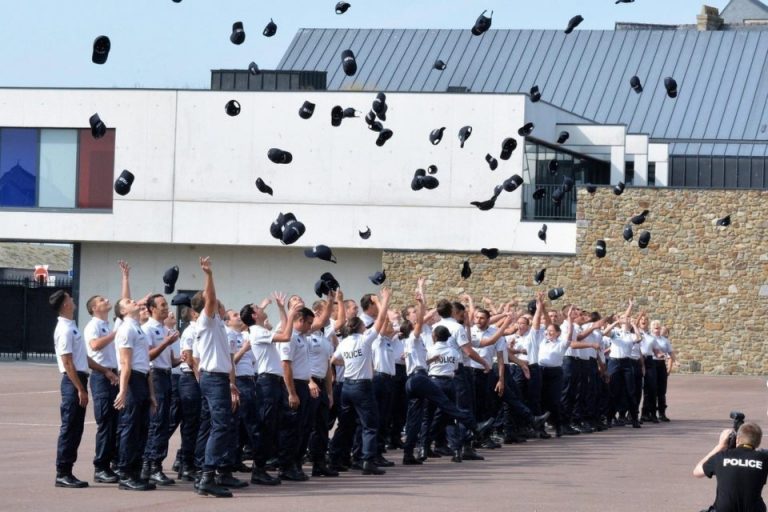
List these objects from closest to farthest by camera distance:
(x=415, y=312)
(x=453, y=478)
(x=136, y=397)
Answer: (x=136, y=397) → (x=453, y=478) → (x=415, y=312)

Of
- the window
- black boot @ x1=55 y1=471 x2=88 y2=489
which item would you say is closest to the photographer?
black boot @ x1=55 y1=471 x2=88 y2=489

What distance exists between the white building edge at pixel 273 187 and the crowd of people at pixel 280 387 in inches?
884

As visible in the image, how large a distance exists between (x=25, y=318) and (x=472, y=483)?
31.7m

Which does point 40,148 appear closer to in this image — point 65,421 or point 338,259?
point 338,259

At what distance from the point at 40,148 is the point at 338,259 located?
9.78 metres

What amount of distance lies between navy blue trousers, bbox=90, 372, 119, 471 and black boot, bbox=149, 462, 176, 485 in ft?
1.52

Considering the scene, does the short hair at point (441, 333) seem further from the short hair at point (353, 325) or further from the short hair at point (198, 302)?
the short hair at point (198, 302)

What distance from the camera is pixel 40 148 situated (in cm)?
4709

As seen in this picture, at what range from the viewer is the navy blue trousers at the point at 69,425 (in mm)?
14641

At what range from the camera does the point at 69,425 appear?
48.1 feet

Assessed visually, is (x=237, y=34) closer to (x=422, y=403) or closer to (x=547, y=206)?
(x=422, y=403)

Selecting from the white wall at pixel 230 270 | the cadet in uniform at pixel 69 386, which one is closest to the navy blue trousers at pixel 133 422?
the cadet in uniform at pixel 69 386

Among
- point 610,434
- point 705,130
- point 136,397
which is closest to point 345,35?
point 705,130

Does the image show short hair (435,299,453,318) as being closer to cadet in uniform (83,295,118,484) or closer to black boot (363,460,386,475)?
black boot (363,460,386,475)
